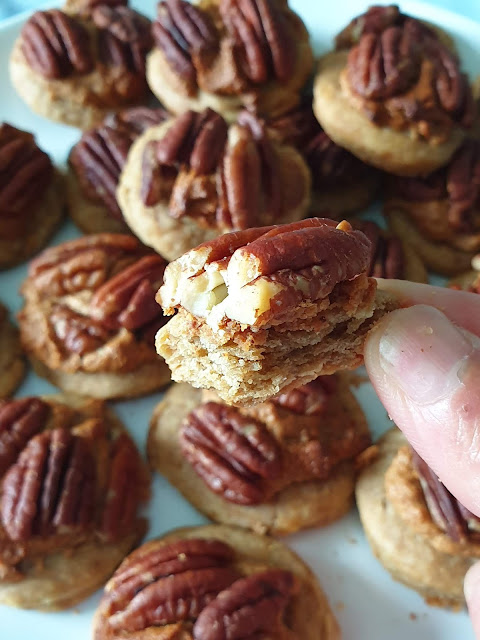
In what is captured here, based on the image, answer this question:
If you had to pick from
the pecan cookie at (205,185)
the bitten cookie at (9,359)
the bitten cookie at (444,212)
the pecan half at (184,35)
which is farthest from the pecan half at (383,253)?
the bitten cookie at (9,359)

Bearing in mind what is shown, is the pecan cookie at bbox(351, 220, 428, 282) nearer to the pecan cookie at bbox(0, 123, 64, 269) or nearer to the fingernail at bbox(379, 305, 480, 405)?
the fingernail at bbox(379, 305, 480, 405)

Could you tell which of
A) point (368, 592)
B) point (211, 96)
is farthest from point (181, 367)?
point (211, 96)

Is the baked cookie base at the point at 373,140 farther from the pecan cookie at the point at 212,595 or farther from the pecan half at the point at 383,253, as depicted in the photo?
the pecan cookie at the point at 212,595

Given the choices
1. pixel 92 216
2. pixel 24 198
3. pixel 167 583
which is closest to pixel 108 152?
pixel 92 216

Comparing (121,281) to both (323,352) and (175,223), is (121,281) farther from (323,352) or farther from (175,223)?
(323,352)

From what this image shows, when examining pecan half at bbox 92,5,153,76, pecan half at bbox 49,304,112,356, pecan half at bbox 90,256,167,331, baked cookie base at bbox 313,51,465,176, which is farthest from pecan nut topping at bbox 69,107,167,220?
baked cookie base at bbox 313,51,465,176
